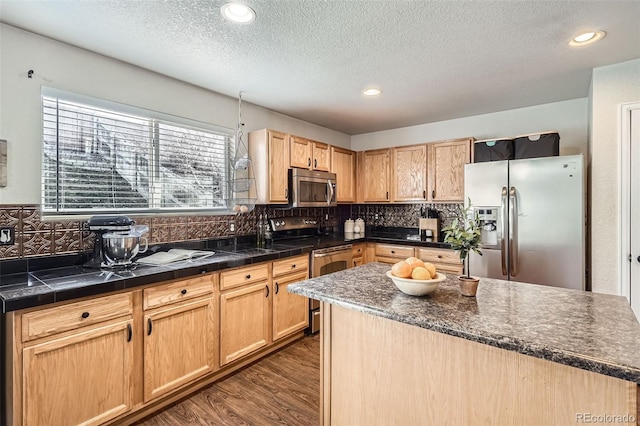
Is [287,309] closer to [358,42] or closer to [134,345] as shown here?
[134,345]

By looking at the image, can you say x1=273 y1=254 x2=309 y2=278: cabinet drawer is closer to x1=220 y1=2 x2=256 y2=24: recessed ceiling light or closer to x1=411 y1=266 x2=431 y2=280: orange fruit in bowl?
x1=411 y1=266 x2=431 y2=280: orange fruit in bowl

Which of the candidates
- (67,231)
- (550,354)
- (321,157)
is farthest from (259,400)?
(321,157)

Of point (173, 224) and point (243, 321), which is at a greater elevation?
point (173, 224)

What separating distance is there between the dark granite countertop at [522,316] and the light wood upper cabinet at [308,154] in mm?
2092

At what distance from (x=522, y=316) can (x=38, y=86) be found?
3.04 metres

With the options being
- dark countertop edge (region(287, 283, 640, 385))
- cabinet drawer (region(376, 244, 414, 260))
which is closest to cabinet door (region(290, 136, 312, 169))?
cabinet drawer (region(376, 244, 414, 260))

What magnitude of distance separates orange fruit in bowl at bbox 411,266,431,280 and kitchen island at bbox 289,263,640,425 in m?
0.10

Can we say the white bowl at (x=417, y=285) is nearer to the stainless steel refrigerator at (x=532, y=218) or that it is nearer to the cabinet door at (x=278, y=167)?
the stainless steel refrigerator at (x=532, y=218)

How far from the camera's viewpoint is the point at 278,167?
132 inches

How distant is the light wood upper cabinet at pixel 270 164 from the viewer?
3.24m

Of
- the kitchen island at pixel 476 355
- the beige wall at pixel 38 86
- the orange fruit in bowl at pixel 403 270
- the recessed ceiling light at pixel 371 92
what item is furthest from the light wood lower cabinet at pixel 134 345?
the recessed ceiling light at pixel 371 92

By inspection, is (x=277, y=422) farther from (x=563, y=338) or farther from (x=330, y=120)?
(x=330, y=120)

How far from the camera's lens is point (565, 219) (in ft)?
8.77

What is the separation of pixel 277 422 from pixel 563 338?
1713mm
